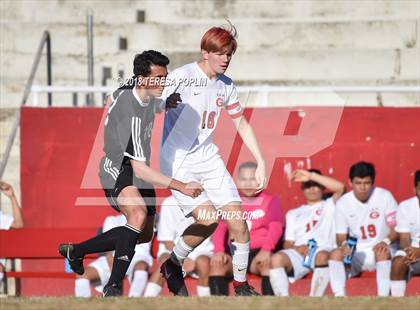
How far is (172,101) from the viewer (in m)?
8.74

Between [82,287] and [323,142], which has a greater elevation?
[323,142]

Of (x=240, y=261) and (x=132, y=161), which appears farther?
(x=240, y=261)

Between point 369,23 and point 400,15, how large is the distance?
499 mm

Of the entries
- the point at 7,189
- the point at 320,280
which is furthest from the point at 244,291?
the point at 7,189

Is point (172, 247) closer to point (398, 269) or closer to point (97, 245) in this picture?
point (398, 269)

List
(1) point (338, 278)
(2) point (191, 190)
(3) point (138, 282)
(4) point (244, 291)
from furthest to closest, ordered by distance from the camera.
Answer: (3) point (138, 282) < (1) point (338, 278) < (4) point (244, 291) < (2) point (191, 190)

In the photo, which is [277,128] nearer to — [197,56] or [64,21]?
[197,56]

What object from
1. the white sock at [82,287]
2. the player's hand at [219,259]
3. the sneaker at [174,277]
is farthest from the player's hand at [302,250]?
the sneaker at [174,277]

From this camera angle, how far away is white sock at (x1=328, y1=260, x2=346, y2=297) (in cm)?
1113

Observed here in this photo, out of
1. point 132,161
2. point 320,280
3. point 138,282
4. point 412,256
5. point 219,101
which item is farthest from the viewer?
point 138,282

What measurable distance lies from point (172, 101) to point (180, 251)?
1.27 m

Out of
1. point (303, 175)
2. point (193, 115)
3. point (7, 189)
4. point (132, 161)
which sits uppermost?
point (193, 115)

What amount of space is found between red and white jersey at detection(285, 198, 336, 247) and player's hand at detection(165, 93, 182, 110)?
344 cm

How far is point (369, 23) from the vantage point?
13789 millimetres
